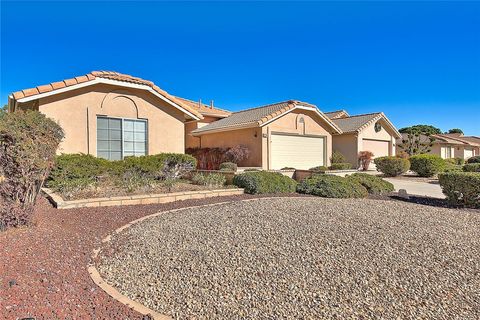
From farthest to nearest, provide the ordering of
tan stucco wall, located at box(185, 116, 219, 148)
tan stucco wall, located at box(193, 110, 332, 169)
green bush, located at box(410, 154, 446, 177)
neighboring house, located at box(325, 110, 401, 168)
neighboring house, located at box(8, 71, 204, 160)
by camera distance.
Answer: neighboring house, located at box(325, 110, 401, 168) < tan stucco wall, located at box(185, 116, 219, 148) < green bush, located at box(410, 154, 446, 177) < tan stucco wall, located at box(193, 110, 332, 169) < neighboring house, located at box(8, 71, 204, 160)

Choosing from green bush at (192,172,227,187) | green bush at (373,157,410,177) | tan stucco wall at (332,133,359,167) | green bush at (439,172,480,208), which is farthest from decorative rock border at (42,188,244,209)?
tan stucco wall at (332,133,359,167)

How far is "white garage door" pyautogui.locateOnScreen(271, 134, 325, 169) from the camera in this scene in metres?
18.2

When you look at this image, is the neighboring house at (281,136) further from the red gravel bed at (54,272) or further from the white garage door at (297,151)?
the red gravel bed at (54,272)

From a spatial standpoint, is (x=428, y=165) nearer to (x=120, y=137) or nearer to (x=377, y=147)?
(x=377, y=147)

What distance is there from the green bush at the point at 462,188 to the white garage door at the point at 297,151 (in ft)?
30.2

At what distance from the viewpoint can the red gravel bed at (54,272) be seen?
2879mm

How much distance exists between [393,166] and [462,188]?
36.3ft

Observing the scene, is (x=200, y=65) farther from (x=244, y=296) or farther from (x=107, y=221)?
(x=244, y=296)

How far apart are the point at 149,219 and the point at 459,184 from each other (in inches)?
363

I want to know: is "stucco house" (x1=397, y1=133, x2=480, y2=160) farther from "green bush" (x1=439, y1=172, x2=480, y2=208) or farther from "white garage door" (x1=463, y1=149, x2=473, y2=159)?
"green bush" (x1=439, y1=172, x2=480, y2=208)

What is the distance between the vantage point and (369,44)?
53.3 ft

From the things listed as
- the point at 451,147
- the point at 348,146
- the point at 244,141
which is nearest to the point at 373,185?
the point at 244,141

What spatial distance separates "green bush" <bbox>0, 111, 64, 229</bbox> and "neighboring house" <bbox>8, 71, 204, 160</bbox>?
20.6 feet

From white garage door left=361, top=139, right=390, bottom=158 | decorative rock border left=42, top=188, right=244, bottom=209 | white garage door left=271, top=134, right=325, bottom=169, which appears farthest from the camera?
white garage door left=361, top=139, right=390, bottom=158
